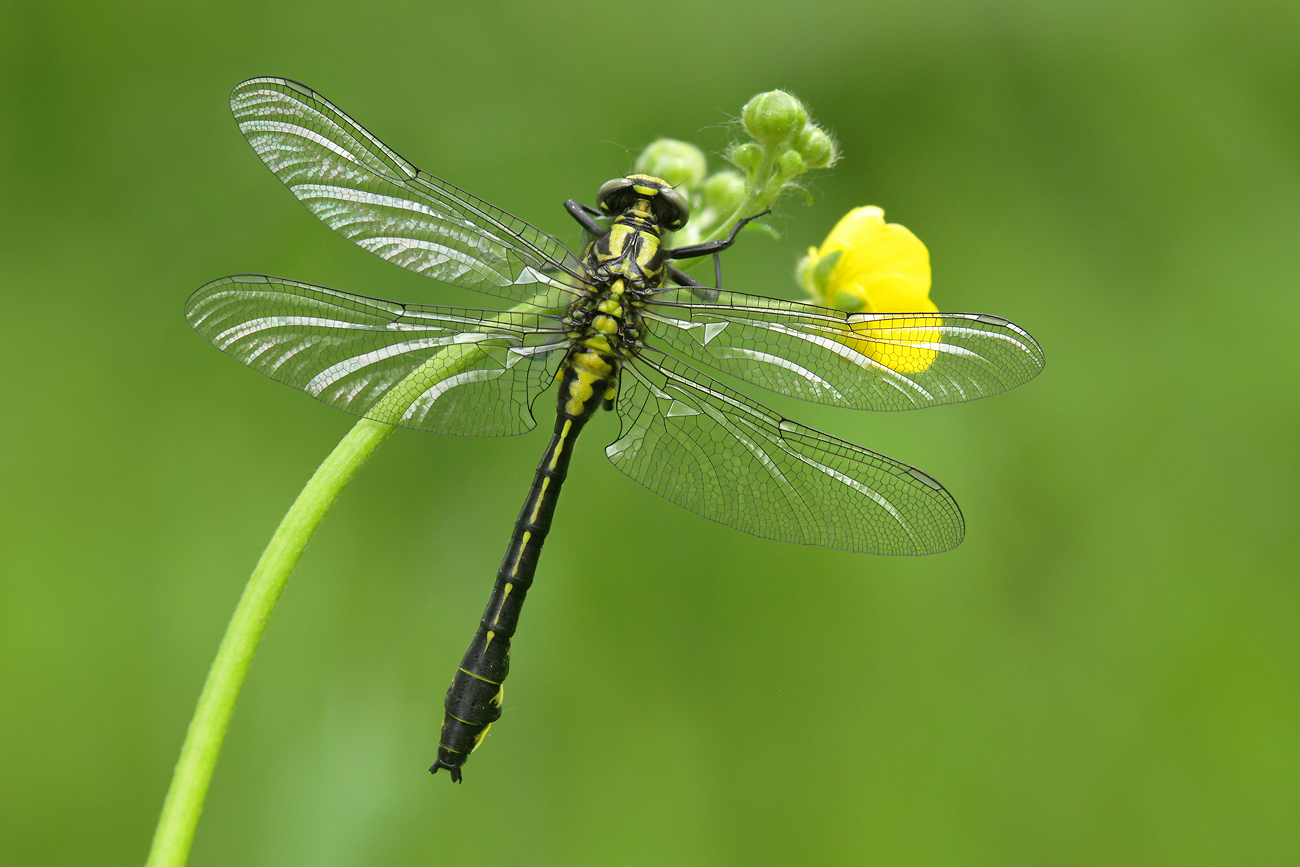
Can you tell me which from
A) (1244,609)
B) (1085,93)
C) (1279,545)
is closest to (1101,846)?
(1244,609)

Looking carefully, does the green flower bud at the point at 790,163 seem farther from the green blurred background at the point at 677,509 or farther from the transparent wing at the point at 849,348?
the green blurred background at the point at 677,509

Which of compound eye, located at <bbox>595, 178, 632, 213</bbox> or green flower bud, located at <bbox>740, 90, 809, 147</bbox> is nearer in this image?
green flower bud, located at <bbox>740, 90, 809, 147</bbox>

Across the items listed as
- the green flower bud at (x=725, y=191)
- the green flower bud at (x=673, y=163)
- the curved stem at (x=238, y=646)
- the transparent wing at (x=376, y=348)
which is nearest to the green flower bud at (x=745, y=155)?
the green flower bud at (x=725, y=191)

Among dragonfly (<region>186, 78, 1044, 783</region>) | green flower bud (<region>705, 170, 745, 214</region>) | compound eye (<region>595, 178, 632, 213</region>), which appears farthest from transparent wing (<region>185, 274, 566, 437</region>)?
green flower bud (<region>705, 170, 745, 214</region>)

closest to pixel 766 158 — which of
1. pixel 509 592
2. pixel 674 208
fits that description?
pixel 674 208

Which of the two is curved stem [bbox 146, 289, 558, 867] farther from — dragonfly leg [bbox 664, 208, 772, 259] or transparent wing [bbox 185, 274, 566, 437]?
dragonfly leg [bbox 664, 208, 772, 259]

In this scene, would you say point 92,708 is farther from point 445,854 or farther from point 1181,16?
point 1181,16

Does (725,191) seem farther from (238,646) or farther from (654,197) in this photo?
(238,646)
